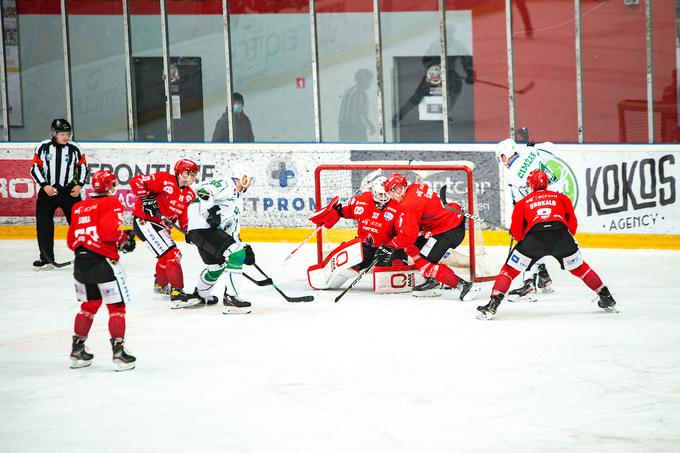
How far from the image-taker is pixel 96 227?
6.39 m

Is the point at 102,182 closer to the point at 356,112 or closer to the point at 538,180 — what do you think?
the point at 538,180

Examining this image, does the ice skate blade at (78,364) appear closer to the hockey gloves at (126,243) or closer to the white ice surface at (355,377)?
the white ice surface at (355,377)

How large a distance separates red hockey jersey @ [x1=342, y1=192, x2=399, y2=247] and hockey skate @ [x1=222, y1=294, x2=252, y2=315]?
46.0 inches

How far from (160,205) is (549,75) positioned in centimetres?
489

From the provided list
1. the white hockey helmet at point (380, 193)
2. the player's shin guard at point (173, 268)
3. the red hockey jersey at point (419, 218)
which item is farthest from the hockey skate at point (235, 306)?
the white hockey helmet at point (380, 193)

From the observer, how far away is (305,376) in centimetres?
642

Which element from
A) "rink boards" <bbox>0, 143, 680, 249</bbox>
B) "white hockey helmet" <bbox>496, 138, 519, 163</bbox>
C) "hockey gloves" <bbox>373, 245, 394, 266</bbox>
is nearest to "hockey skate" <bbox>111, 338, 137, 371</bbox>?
"hockey gloves" <bbox>373, 245, 394, 266</bbox>

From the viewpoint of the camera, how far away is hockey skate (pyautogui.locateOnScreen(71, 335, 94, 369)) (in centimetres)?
662

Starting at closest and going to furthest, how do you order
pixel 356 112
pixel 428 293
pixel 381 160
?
pixel 428 293 → pixel 381 160 → pixel 356 112

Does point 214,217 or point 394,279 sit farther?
point 394,279

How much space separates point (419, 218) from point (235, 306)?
1483 millimetres

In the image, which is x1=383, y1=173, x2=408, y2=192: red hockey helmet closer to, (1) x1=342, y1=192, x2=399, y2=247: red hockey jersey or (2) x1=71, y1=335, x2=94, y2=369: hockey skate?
(1) x1=342, y1=192, x2=399, y2=247: red hockey jersey

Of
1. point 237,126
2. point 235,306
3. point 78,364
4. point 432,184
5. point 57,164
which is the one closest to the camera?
point 78,364

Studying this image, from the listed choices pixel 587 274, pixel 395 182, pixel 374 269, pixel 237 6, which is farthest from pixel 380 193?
pixel 237 6
